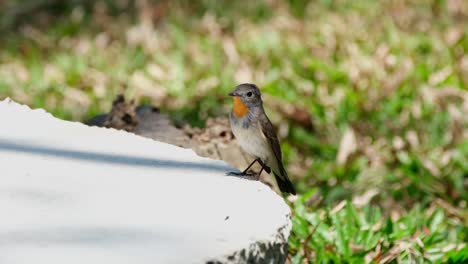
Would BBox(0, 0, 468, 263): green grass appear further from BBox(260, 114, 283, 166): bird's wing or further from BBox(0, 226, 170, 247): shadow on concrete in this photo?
BBox(0, 226, 170, 247): shadow on concrete

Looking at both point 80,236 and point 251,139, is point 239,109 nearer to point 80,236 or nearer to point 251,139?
point 251,139

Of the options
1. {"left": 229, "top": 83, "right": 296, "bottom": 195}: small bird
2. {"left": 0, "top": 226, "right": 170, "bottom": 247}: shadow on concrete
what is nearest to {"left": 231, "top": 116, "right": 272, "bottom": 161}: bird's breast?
{"left": 229, "top": 83, "right": 296, "bottom": 195}: small bird

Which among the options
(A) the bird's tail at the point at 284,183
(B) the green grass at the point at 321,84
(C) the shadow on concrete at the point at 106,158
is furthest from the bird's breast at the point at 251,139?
(C) the shadow on concrete at the point at 106,158

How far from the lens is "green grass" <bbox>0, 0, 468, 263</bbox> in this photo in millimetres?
3951

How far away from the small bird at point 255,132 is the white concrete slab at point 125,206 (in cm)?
60

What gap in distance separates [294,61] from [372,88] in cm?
67

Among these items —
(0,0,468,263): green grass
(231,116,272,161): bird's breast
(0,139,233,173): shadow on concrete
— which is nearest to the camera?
(0,139,233,173): shadow on concrete

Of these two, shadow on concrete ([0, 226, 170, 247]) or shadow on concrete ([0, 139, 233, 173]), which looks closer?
shadow on concrete ([0, 226, 170, 247])

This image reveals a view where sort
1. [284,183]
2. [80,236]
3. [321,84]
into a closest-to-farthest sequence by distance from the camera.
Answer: [80,236]
[284,183]
[321,84]

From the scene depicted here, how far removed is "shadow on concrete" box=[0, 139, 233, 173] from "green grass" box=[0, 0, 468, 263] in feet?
2.59

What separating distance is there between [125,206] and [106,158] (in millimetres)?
473

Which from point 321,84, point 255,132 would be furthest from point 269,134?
point 321,84

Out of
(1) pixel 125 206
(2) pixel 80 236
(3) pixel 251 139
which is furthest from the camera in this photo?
(3) pixel 251 139

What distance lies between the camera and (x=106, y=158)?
2.78m
